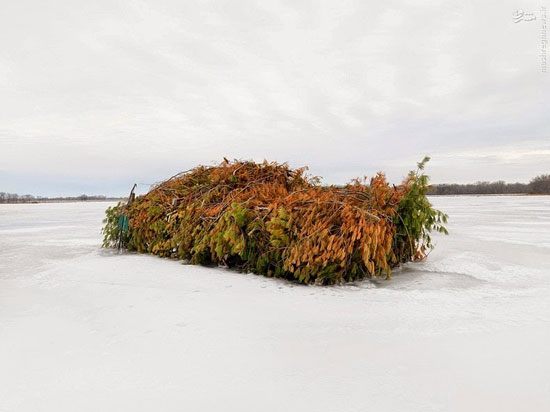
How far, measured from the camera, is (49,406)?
164 centimetres

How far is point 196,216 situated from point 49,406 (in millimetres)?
3770

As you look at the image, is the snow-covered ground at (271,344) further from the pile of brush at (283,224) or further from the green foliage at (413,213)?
the green foliage at (413,213)

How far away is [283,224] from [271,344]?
203 cm

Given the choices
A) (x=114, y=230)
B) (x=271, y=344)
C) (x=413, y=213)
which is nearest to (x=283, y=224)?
(x=413, y=213)

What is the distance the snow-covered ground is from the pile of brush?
317 mm

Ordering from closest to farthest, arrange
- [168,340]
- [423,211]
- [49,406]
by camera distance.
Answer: [49,406]
[168,340]
[423,211]

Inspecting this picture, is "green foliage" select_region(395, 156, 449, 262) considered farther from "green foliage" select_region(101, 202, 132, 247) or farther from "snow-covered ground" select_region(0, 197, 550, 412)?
"green foliage" select_region(101, 202, 132, 247)

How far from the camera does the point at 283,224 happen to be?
13.9ft

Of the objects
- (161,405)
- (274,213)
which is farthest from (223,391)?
(274,213)

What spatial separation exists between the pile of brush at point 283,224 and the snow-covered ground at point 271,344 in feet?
1.04

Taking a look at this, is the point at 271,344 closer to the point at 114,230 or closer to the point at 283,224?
the point at 283,224

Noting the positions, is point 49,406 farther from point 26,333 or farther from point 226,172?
point 226,172

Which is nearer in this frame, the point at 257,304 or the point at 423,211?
the point at 257,304

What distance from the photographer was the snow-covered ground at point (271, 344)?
5.62ft
